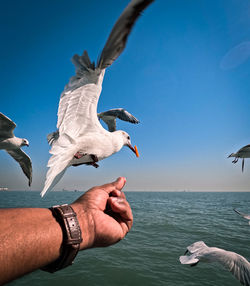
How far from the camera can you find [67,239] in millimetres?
1200

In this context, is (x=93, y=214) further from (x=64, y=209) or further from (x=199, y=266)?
(x=199, y=266)

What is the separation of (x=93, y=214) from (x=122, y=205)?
0.26 m

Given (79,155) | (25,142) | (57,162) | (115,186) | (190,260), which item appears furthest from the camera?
(25,142)

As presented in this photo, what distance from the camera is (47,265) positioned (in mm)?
1189

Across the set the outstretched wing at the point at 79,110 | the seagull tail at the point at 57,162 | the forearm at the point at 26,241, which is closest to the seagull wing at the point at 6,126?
the outstretched wing at the point at 79,110

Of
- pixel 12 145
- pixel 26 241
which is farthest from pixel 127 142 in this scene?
pixel 12 145

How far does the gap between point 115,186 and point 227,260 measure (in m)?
3.63

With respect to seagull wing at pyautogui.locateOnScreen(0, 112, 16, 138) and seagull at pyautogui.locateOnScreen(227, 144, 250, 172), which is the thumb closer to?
seagull wing at pyautogui.locateOnScreen(0, 112, 16, 138)

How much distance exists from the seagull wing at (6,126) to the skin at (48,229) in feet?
19.4

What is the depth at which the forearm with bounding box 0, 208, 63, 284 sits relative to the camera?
1002 mm

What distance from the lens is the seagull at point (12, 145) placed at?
648cm

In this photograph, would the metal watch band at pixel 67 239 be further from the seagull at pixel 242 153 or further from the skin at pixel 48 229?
the seagull at pixel 242 153

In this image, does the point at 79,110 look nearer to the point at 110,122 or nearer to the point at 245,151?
the point at 110,122

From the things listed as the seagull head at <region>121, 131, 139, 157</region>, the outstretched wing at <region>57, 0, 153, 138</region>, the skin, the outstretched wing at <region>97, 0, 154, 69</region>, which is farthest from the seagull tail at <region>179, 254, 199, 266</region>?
the outstretched wing at <region>97, 0, 154, 69</region>
